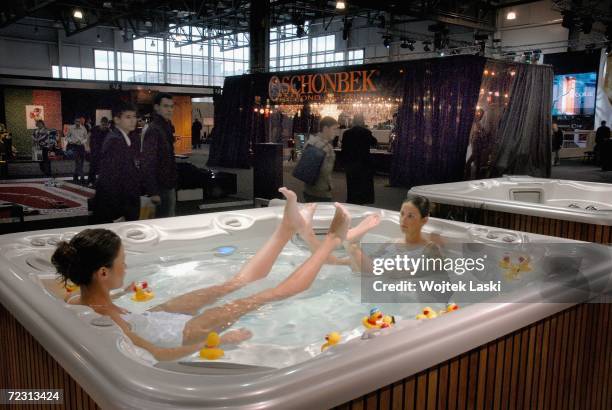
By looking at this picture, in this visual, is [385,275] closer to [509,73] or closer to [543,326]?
[543,326]

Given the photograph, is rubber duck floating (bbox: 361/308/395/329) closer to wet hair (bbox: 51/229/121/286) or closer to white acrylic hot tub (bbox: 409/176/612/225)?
wet hair (bbox: 51/229/121/286)

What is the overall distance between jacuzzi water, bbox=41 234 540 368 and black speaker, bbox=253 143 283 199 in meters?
2.77

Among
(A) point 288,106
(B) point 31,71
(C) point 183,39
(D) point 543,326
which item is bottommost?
(D) point 543,326

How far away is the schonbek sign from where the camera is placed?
748cm

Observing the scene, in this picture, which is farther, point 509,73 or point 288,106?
point 288,106

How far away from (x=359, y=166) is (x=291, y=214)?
4.21 meters

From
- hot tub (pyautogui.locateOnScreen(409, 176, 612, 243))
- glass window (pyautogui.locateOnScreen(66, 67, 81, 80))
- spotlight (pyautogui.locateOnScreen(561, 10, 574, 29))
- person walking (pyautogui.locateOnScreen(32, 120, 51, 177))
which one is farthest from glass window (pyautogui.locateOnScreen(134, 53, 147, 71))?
hot tub (pyautogui.locateOnScreen(409, 176, 612, 243))

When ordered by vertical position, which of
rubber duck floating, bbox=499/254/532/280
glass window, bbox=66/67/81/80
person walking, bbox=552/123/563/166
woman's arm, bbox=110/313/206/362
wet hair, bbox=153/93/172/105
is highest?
glass window, bbox=66/67/81/80

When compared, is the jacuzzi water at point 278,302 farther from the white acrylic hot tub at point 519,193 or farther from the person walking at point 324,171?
the person walking at point 324,171

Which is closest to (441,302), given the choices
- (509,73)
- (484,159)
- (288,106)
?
(484,159)

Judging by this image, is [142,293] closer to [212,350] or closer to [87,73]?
[212,350]

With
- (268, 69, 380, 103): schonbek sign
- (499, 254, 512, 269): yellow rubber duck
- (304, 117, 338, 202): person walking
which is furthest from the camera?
(268, 69, 380, 103): schonbek sign

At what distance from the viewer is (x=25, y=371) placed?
175 centimetres

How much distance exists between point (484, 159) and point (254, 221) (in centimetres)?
455
